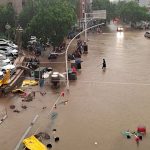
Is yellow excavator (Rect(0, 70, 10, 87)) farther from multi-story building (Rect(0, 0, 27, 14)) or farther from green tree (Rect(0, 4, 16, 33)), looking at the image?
multi-story building (Rect(0, 0, 27, 14))

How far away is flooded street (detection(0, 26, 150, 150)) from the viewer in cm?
2072

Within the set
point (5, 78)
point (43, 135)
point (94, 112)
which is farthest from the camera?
point (5, 78)

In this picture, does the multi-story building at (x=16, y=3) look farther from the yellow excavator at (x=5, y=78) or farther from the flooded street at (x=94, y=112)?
the yellow excavator at (x=5, y=78)

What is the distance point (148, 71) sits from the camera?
3762 centimetres

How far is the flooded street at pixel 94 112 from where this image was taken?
20.7 m

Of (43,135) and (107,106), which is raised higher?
(107,106)

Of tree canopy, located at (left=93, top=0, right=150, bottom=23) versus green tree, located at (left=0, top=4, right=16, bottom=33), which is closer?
green tree, located at (left=0, top=4, right=16, bottom=33)

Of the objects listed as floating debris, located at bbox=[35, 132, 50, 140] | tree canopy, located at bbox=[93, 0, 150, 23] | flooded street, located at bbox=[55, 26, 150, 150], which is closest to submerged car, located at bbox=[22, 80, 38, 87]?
flooded street, located at bbox=[55, 26, 150, 150]

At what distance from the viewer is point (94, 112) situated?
82.7 ft

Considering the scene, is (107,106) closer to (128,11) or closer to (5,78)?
(5,78)

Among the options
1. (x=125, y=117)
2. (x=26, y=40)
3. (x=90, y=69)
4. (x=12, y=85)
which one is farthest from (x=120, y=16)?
(x=125, y=117)

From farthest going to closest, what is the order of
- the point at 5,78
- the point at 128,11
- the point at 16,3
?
the point at 128,11
the point at 16,3
the point at 5,78

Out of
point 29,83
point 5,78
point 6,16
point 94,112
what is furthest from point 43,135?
point 6,16

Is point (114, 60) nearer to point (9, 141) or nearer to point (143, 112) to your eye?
point (143, 112)
